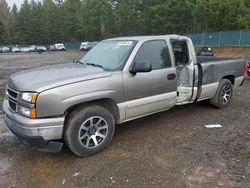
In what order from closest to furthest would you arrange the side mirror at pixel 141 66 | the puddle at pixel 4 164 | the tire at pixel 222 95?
the puddle at pixel 4 164, the side mirror at pixel 141 66, the tire at pixel 222 95

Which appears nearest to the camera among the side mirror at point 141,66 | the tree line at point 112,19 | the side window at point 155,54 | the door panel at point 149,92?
the side mirror at point 141,66

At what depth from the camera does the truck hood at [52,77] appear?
13.6ft

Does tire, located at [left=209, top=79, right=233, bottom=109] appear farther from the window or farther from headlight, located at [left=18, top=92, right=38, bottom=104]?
headlight, located at [left=18, top=92, right=38, bottom=104]

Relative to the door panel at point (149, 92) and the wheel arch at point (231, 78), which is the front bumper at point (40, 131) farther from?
the wheel arch at point (231, 78)

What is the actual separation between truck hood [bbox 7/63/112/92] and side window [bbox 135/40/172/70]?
880mm

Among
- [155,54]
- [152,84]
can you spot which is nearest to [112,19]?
[155,54]

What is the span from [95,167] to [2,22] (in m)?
97.2

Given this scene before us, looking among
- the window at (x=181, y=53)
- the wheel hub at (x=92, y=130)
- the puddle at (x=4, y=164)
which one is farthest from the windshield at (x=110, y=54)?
the puddle at (x=4, y=164)

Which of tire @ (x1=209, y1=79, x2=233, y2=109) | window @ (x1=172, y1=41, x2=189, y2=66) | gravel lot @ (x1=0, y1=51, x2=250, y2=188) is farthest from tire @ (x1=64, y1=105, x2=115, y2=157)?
tire @ (x1=209, y1=79, x2=233, y2=109)

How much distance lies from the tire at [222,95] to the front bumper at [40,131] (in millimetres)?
4151

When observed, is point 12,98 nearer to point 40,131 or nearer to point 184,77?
point 40,131

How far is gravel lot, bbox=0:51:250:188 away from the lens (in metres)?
3.91

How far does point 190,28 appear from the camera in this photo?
166 feet

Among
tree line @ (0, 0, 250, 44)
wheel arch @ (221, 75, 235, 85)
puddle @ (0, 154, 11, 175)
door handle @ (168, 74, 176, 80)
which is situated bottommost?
puddle @ (0, 154, 11, 175)
